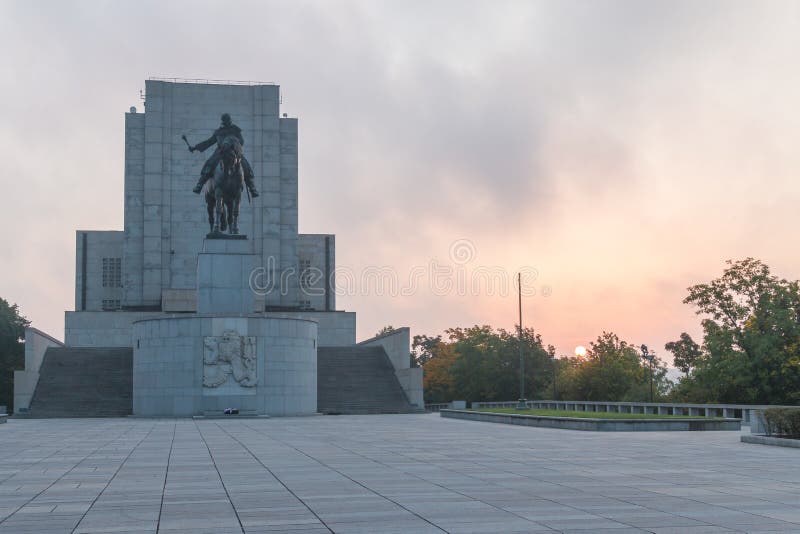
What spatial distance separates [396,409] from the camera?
5381 cm

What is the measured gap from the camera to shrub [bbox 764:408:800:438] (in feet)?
80.2

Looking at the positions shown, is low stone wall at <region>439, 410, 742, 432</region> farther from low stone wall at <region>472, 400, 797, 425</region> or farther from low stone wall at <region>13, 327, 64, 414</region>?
low stone wall at <region>13, 327, 64, 414</region>

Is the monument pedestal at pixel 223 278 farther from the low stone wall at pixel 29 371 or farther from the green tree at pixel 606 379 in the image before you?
the green tree at pixel 606 379

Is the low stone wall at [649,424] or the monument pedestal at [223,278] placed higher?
the monument pedestal at [223,278]

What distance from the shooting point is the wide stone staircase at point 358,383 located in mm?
54000

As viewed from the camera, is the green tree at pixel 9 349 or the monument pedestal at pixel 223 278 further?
the green tree at pixel 9 349

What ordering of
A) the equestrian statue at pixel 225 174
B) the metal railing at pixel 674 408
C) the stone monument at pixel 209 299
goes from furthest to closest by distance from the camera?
Result: the equestrian statue at pixel 225 174
the stone monument at pixel 209 299
the metal railing at pixel 674 408

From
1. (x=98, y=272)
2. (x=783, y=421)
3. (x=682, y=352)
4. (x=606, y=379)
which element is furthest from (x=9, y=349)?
(x=682, y=352)

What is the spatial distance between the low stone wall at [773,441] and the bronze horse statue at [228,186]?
32.3 meters

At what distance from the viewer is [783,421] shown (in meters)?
24.7

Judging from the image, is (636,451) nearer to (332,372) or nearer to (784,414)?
(784,414)

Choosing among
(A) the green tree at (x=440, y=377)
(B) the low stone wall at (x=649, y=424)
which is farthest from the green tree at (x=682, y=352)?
(B) the low stone wall at (x=649, y=424)

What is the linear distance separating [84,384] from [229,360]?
549 inches

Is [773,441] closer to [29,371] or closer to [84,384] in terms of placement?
[84,384]
